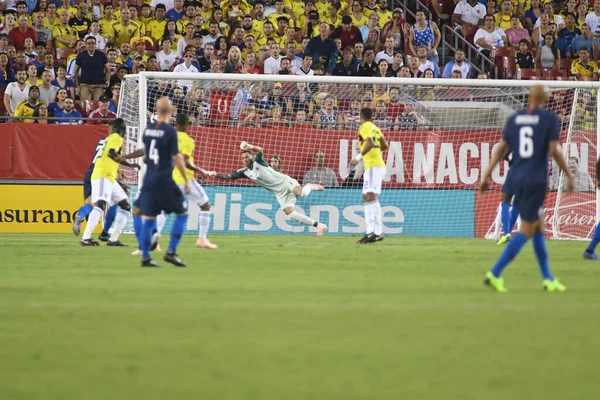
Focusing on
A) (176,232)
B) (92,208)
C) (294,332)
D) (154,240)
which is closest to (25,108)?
(92,208)

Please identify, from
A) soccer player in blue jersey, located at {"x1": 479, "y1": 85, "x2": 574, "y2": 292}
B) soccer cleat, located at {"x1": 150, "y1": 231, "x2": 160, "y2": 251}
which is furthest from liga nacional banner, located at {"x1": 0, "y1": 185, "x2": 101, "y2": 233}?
soccer player in blue jersey, located at {"x1": 479, "y1": 85, "x2": 574, "y2": 292}

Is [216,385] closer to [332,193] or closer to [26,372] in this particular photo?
[26,372]

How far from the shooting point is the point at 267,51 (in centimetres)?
2436

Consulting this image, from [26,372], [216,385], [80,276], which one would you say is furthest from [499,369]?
[80,276]

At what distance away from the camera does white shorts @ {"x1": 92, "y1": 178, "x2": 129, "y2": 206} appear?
1747 cm

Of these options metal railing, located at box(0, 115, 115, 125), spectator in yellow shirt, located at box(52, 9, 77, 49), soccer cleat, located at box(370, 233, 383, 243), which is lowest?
soccer cleat, located at box(370, 233, 383, 243)

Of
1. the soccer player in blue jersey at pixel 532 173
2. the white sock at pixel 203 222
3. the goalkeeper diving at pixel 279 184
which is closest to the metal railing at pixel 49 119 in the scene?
the goalkeeper diving at pixel 279 184

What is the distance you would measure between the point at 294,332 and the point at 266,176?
12646 mm

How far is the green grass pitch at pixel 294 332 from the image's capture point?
616 centimetres

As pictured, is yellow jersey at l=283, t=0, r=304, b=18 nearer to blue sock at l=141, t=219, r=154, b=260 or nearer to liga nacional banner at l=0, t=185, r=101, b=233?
liga nacional banner at l=0, t=185, r=101, b=233

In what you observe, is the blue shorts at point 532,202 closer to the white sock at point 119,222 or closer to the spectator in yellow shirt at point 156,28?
the white sock at point 119,222

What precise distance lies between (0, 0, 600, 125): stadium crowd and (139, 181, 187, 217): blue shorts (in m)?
8.33

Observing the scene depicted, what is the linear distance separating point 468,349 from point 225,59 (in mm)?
17373

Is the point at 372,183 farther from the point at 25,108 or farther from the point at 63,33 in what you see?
the point at 63,33
